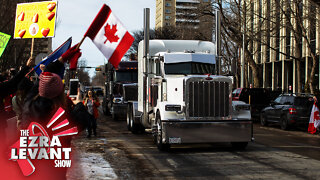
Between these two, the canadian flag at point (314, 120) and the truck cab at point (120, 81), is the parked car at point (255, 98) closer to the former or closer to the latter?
the truck cab at point (120, 81)

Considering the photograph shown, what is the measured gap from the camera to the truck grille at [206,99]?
1169cm

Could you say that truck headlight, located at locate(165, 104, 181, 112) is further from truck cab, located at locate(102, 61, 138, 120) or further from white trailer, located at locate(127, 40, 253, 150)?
truck cab, located at locate(102, 61, 138, 120)

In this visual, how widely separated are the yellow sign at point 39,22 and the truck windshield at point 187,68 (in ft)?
15.4

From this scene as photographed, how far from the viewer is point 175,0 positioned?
493 ft

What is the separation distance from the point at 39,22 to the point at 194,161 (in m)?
4.53

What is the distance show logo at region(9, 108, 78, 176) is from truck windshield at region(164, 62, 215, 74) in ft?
30.7

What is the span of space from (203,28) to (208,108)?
1344 inches

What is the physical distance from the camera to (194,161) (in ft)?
33.6

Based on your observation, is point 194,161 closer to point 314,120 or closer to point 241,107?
point 241,107

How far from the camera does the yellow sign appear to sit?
28.3 ft

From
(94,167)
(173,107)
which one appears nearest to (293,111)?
(173,107)

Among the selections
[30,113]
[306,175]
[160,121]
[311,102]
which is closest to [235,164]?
[306,175]

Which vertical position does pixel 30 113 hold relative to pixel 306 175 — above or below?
above

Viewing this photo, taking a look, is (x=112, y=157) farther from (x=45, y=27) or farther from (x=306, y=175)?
(x=306, y=175)
